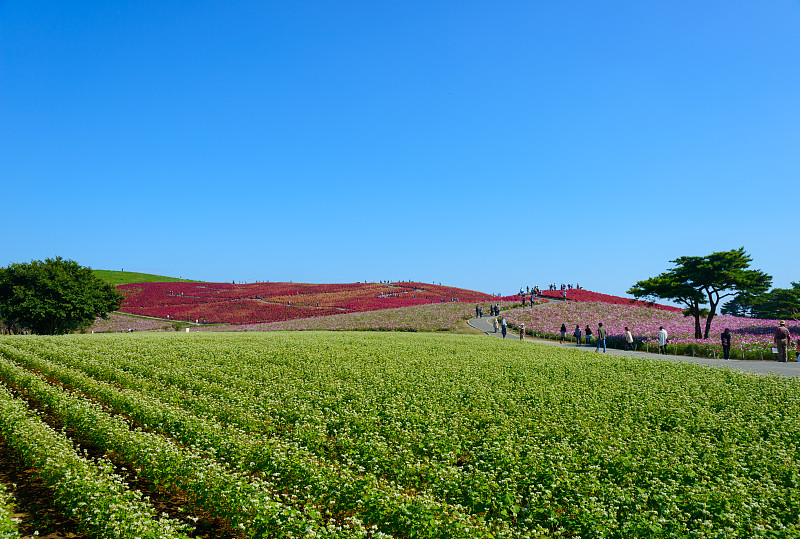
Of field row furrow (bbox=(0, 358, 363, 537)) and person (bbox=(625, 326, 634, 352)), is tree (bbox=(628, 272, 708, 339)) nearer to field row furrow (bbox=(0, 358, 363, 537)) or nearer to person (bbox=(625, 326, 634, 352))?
person (bbox=(625, 326, 634, 352))

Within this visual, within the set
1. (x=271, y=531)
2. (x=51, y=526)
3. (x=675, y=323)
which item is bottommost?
(x=51, y=526)

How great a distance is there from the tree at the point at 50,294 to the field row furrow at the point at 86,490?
37530 millimetres

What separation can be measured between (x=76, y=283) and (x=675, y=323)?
5815cm

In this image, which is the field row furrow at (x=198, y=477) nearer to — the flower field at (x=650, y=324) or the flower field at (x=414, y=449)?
the flower field at (x=414, y=449)

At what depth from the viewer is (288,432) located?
38.4ft

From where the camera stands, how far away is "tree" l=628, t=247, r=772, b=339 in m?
35.4

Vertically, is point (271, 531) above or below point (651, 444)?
below

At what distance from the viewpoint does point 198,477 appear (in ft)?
27.3

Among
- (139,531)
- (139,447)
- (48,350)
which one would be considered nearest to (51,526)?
(139,447)

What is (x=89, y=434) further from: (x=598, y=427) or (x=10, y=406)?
(x=598, y=427)

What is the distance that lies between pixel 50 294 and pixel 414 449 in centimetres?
4627

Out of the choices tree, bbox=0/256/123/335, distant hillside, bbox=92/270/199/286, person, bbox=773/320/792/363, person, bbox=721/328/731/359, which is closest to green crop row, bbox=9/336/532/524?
person, bbox=721/328/731/359

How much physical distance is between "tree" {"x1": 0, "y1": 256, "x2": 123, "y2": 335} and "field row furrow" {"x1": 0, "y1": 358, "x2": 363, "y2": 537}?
35.4 m

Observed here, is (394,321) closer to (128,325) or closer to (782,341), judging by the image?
(782,341)
